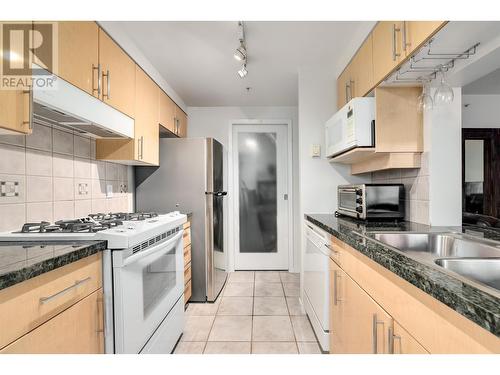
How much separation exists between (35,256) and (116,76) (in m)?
1.35

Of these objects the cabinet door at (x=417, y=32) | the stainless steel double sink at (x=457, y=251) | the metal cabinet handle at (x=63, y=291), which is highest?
the cabinet door at (x=417, y=32)

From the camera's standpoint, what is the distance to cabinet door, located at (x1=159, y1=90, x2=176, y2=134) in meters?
2.76

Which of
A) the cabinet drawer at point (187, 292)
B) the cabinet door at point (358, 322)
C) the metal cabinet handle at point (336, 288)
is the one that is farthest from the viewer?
the cabinet drawer at point (187, 292)

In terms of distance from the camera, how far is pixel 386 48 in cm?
155

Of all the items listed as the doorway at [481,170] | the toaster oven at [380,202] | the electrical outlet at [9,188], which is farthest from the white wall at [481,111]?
the electrical outlet at [9,188]

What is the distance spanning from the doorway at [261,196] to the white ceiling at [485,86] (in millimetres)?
2147

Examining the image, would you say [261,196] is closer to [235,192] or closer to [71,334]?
[235,192]

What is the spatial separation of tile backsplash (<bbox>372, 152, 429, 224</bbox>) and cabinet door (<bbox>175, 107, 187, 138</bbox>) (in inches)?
94.6

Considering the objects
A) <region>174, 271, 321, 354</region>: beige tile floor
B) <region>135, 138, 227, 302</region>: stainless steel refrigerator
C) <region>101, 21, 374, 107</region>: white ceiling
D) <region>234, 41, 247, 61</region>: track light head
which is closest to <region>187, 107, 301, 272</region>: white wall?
<region>101, 21, 374, 107</region>: white ceiling

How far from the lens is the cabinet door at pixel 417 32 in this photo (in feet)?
3.66

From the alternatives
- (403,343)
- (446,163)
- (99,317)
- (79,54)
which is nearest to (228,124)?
(79,54)

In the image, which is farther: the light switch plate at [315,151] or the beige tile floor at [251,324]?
the light switch plate at [315,151]

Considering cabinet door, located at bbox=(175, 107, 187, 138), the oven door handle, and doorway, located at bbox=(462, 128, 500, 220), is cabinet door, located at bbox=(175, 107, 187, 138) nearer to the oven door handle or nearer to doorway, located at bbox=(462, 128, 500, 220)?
the oven door handle

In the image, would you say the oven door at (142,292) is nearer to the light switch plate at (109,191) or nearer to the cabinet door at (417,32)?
the light switch plate at (109,191)
